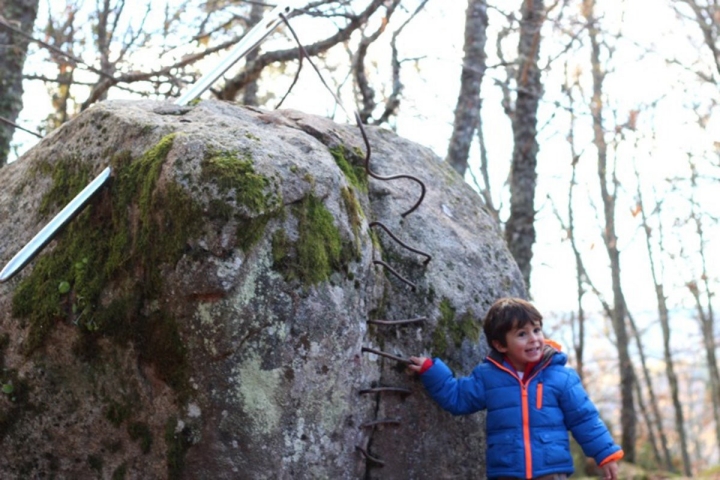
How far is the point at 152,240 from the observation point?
267 centimetres

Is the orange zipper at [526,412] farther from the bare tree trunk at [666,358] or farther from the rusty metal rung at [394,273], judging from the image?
the bare tree trunk at [666,358]

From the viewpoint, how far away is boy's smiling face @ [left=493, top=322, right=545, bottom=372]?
3365mm

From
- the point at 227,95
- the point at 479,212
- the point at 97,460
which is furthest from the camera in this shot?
the point at 227,95

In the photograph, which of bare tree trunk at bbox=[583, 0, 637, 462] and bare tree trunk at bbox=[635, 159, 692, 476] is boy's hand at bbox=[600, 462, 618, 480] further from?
bare tree trunk at bbox=[635, 159, 692, 476]

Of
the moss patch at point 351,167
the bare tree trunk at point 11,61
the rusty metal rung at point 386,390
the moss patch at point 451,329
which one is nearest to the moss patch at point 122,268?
the rusty metal rung at point 386,390

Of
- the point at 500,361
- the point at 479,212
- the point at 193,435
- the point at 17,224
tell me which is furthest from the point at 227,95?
the point at 193,435

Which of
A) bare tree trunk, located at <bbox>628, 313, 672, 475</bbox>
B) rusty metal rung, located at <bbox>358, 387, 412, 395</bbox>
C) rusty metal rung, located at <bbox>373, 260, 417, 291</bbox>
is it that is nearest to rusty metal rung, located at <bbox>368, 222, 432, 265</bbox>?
rusty metal rung, located at <bbox>373, 260, 417, 291</bbox>

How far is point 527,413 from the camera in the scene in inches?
129

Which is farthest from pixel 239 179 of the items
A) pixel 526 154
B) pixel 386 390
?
pixel 526 154

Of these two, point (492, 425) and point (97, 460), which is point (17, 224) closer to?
point (97, 460)

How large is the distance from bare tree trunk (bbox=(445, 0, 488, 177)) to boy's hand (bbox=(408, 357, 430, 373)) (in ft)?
13.1

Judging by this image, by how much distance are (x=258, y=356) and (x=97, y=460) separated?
79 centimetres

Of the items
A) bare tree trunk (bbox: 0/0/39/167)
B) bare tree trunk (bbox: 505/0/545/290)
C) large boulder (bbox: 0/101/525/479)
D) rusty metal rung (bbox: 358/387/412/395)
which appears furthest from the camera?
bare tree trunk (bbox: 505/0/545/290)

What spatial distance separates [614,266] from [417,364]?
12493mm
